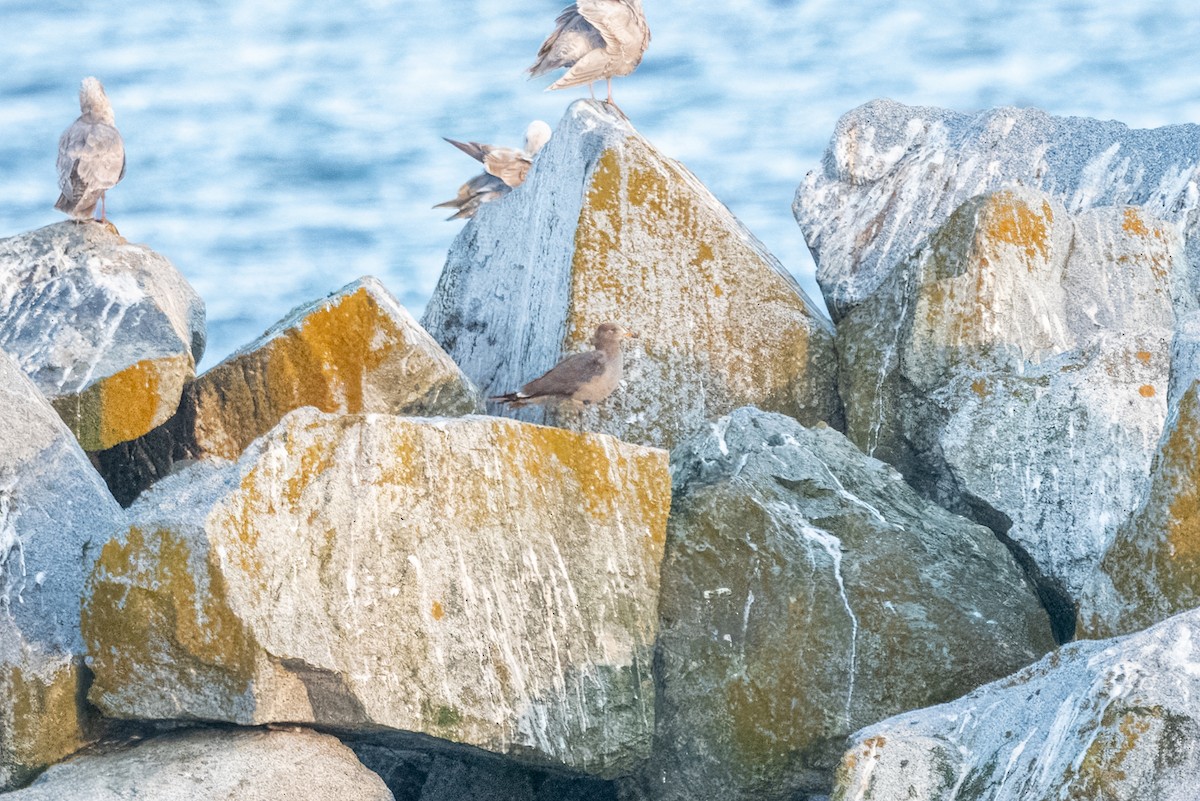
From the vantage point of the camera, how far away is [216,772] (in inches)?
274

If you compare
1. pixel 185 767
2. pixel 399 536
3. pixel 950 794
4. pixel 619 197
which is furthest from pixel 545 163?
pixel 950 794

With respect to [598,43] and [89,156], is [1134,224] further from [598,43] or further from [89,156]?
[89,156]

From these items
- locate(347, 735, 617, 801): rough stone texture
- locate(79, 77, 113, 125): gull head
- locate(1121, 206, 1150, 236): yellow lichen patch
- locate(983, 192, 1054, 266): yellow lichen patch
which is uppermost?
locate(79, 77, 113, 125): gull head

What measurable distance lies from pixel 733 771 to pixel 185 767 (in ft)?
8.82

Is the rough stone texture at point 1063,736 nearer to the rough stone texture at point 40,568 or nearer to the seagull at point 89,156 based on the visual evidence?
the rough stone texture at point 40,568

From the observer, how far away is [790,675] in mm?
7887

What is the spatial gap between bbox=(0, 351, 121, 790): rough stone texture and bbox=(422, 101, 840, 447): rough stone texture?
3313mm

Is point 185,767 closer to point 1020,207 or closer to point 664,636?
point 664,636

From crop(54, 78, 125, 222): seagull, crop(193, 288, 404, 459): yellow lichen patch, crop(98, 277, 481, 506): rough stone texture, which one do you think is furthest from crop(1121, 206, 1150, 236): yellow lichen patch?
crop(54, 78, 125, 222): seagull

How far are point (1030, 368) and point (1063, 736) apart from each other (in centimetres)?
449

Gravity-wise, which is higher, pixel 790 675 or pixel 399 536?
pixel 399 536

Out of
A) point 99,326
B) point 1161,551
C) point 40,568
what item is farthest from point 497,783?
point 99,326

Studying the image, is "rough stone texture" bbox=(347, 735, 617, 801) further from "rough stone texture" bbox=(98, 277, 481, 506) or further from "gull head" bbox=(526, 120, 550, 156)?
"gull head" bbox=(526, 120, 550, 156)

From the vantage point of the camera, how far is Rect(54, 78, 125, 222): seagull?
11188 millimetres
